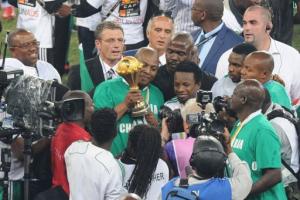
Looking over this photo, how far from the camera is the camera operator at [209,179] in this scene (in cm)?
775

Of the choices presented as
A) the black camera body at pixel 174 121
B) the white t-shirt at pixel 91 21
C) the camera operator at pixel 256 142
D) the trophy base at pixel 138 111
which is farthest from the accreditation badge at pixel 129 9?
the camera operator at pixel 256 142

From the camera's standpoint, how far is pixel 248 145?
8781mm

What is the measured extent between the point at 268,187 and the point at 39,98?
1.89 metres

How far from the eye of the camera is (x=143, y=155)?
333 inches

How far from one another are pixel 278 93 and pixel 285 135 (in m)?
0.58

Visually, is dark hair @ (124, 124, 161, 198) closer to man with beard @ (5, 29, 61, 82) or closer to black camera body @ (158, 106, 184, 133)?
black camera body @ (158, 106, 184, 133)

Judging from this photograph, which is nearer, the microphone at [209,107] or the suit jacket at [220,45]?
the microphone at [209,107]

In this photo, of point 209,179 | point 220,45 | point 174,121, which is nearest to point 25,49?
point 220,45

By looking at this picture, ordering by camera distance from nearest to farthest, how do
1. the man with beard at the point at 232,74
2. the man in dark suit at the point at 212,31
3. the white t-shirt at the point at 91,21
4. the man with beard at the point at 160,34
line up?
the man with beard at the point at 232,74
the man with beard at the point at 160,34
the man in dark suit at the point at 212,31
the white t-shirt at the point at 91,21

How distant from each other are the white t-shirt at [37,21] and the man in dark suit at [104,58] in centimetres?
260

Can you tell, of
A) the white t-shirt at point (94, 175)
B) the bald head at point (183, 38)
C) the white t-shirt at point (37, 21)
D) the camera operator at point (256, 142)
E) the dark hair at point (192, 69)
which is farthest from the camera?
the white t-shirt at point (37, 21)

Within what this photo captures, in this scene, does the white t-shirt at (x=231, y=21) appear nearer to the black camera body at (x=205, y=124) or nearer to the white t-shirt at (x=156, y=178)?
the black camera body at (x=205, y=124)

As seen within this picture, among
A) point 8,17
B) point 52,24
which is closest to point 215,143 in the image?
point 52,24

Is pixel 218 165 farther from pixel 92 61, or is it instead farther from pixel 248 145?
pixel 92 61
